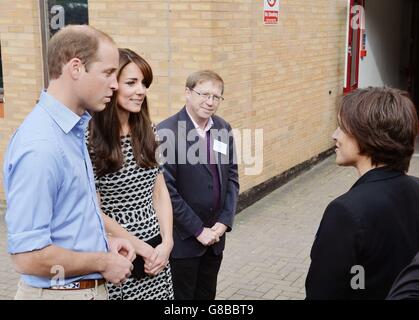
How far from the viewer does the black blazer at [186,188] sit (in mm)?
3875

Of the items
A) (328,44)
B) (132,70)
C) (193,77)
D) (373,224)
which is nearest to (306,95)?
(328,44)

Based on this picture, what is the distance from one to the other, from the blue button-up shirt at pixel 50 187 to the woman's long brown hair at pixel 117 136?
510 mm

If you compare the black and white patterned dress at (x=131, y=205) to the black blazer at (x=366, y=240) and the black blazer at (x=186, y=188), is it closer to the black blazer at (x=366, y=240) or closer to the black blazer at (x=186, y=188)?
the black blazer at (x=186, y=188)

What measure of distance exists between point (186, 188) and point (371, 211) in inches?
72.4

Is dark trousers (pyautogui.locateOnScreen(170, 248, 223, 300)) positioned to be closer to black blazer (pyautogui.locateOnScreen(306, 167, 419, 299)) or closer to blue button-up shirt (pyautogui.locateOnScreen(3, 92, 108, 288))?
blue button-up shirt (pyautogui.locateOnScreen(3, 92, 108, 288))

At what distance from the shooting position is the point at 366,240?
89.1 inches

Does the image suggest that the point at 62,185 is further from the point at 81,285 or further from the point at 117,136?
the point at 117,136

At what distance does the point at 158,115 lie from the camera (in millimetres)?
6566

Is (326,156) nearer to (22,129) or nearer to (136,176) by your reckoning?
(136,176)

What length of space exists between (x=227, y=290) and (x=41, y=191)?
324cm

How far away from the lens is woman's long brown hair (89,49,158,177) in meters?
3.13

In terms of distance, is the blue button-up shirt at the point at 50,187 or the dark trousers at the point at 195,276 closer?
the blue button-up shirt at the point at 50,187

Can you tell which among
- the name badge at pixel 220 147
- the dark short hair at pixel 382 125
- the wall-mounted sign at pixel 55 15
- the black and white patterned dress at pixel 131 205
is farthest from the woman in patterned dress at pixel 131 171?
the wall-mounted sign at pixel 55 15
